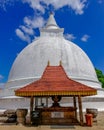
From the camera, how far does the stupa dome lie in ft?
88.3

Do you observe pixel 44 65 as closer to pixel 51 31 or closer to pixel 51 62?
pixel 51 62

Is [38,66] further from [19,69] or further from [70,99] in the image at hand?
[70,99]

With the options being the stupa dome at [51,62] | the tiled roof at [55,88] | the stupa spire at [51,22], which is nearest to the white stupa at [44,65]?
the stupa dome at [51,62]

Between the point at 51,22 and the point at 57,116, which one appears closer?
the point at 57,116

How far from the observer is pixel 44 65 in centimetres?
2706

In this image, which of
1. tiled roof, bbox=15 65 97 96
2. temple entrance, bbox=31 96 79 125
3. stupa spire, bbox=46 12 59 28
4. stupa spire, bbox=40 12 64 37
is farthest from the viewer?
stupa spire, bbox=46 12 59 28

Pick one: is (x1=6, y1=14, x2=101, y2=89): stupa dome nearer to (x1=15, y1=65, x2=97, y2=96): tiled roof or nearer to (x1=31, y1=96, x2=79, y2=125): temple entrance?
(x1=31, y1=96, x2=79, y2=125): temple entrance

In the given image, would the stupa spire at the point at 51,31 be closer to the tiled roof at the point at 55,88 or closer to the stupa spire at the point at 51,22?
the stupa spire at the point at 51,22

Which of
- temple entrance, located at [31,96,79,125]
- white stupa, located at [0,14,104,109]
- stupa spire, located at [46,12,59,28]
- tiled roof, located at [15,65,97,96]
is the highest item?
stupa spire, located at [46,12,59,28]

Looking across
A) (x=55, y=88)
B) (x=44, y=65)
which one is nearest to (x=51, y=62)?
(x=44, y=65)

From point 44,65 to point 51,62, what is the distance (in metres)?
0.78

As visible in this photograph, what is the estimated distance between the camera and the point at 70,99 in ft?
80.1

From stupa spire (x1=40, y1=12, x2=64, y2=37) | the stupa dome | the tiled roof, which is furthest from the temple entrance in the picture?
stupa spire (x1=40, y1=12, x2=64, y2=37)

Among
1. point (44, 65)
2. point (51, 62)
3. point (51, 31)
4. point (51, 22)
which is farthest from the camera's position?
point (51, 22)
